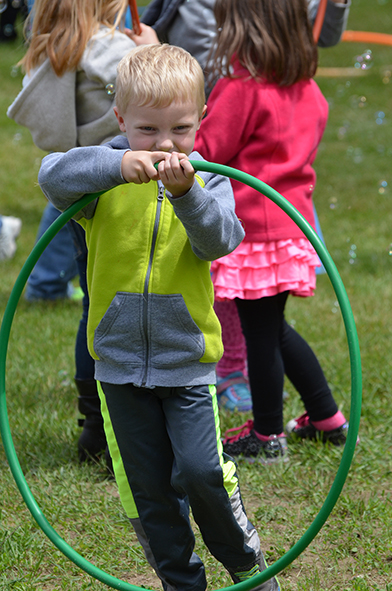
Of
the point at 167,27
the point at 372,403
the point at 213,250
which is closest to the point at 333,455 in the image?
the point at 372,403

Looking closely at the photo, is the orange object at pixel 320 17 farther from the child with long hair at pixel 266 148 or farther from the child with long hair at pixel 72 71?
the child with long hair at pixel 72 71

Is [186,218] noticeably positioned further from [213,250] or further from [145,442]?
[145,442]

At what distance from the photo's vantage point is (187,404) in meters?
2.03

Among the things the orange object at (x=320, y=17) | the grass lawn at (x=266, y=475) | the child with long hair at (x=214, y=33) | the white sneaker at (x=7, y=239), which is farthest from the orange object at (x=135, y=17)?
the white sneaker at (x=7, y=239)

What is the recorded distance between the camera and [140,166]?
1819mm

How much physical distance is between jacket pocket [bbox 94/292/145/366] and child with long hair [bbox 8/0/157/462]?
99 cm

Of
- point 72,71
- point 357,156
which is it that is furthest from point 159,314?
point 357,156

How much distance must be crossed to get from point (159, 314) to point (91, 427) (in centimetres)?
124

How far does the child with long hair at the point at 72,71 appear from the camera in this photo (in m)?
2.77

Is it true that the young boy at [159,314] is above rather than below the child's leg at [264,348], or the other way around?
above

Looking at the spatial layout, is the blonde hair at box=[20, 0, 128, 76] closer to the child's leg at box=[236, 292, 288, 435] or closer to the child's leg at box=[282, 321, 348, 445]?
the child's leg at box=[236, 292, 288, 435]

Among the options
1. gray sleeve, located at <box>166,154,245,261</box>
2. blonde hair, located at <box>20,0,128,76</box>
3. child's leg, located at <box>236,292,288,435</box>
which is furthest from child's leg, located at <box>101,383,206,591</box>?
blonde hair, located at <box>20,0,128,76</box>

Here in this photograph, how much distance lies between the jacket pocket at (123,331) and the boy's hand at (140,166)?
0.34 meters

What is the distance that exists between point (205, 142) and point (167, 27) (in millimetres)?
750
